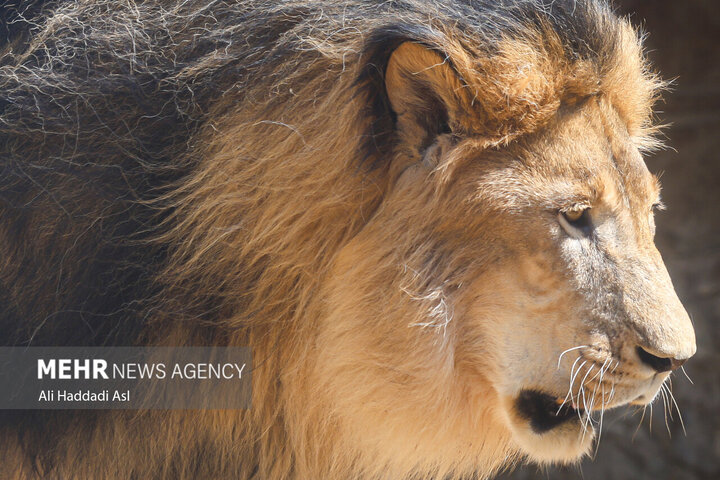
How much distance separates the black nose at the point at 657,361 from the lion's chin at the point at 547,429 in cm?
18

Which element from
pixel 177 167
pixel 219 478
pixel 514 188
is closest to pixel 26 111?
pixel 177 167

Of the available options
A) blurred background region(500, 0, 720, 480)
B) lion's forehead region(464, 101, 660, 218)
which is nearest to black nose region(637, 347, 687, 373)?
lion's forehead region(464, 101, 660, 218)

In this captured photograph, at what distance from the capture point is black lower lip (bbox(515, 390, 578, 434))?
1.72 metres

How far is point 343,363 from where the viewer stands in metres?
1.79

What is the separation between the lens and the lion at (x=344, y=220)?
65.2 inches

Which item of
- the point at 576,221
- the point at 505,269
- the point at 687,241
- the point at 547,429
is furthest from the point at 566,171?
the point at 687,241

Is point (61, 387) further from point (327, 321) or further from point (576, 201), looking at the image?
point (576, 201)

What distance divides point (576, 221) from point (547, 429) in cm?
42

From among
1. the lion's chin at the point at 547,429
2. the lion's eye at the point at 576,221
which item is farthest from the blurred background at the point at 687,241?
the lion's eye at the point at 576,221

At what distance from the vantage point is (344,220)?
177 centimetres

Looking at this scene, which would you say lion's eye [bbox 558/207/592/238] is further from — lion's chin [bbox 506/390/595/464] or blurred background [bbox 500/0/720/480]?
blurred background [bbox 500/0/720/480]

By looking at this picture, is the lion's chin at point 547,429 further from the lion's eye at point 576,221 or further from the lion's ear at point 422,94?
the lion's ear at point 422,94

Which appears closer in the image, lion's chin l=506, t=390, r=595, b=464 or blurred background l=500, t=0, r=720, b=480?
lion's chin l=506, t=390, r=595, b=464

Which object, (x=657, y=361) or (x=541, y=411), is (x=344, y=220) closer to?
(x=541, y=411)
